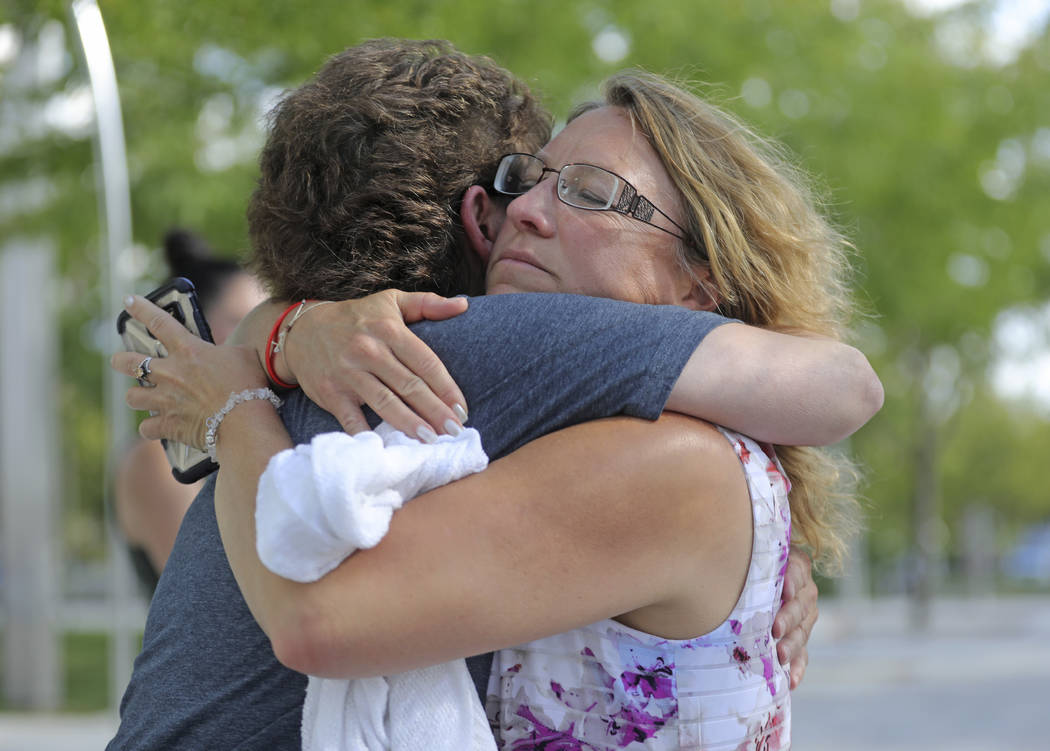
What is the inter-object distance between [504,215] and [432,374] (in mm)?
506

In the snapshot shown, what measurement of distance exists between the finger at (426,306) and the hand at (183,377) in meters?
0.29

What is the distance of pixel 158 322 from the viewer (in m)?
2.06

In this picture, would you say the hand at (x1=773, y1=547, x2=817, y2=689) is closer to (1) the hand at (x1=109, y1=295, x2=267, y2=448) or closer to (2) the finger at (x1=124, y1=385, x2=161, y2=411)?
(1) the hand at (x1=109, y1=295, x2=267, y2=448)

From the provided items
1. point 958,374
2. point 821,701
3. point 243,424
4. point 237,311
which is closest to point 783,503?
point 243,424

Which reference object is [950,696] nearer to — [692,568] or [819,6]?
[819,6]

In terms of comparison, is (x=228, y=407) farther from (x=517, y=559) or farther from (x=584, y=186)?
(x=584, y=186)

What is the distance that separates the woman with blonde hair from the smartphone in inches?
1.5

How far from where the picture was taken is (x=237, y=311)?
3.95 m

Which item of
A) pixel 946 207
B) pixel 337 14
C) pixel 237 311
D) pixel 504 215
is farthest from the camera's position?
pixel 946 207

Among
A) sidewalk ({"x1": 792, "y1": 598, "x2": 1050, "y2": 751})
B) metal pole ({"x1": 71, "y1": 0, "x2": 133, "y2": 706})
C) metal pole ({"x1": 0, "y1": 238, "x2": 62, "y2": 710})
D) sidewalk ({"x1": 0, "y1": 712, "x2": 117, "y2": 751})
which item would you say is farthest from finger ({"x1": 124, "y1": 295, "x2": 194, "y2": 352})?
metal pole ({"x1": 0, "y1": 238, "x2": 62, "y2": 710})

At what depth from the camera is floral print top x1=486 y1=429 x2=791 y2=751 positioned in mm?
1705

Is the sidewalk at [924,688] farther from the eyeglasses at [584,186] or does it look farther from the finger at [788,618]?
the eyeglasses at [584,186]

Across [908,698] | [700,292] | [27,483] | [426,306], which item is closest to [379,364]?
[426,306]

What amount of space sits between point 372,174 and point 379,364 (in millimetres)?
377
